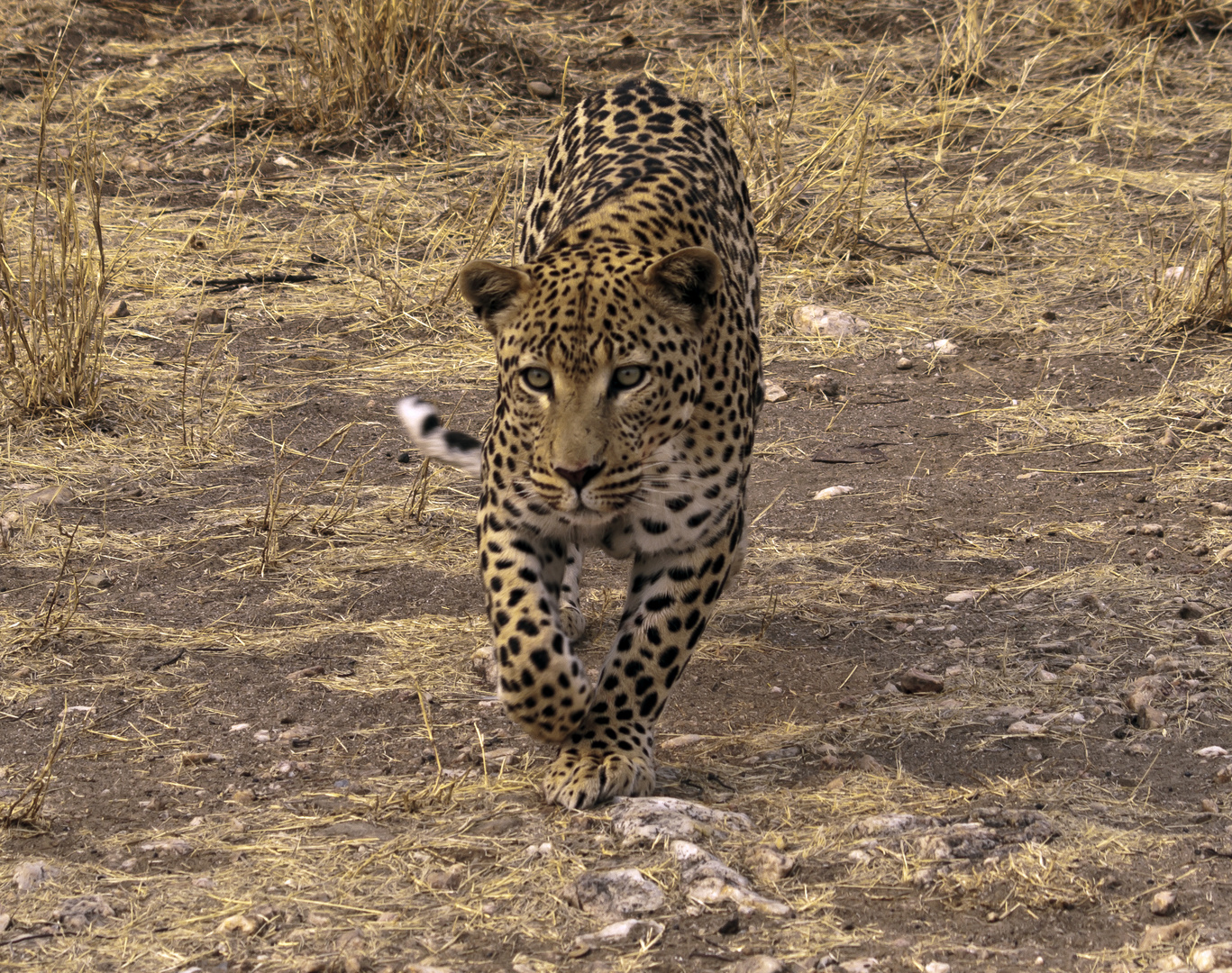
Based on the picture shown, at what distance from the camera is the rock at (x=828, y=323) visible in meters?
8.24

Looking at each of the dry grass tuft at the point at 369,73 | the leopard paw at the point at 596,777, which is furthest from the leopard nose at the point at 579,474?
the dry grass tuft at the point at 369,73

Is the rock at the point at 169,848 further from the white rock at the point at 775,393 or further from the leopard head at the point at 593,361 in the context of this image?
the white rock at the point at 775,393

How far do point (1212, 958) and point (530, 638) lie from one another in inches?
70.2

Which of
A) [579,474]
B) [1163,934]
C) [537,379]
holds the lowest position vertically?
[1163,934]

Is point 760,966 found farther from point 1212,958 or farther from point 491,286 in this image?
point 491,286

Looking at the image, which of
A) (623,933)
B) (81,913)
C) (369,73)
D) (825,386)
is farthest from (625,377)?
(369,73)

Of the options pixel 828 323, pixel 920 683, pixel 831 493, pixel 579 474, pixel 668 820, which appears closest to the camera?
pixel 668 820

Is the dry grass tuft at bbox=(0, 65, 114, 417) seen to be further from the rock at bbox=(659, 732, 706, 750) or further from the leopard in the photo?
the rock at bbox=(659, 732, 706, 750)

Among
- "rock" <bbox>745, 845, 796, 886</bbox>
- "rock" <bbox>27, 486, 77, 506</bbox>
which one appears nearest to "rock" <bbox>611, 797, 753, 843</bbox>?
"rock" <bbox>745, 845, 796, 886</bbox>

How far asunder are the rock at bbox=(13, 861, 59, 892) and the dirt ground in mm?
10

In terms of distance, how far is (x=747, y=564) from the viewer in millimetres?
6000

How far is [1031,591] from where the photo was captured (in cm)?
562

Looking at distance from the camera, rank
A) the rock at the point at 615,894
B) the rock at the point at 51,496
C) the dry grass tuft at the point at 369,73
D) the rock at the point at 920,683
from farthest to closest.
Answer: the dry grass tuft at the point at 369,73, the rock at the point at 51,496, the rock at the point at 920,683, the rock at the point at 615,894

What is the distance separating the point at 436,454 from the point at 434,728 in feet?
3.93
